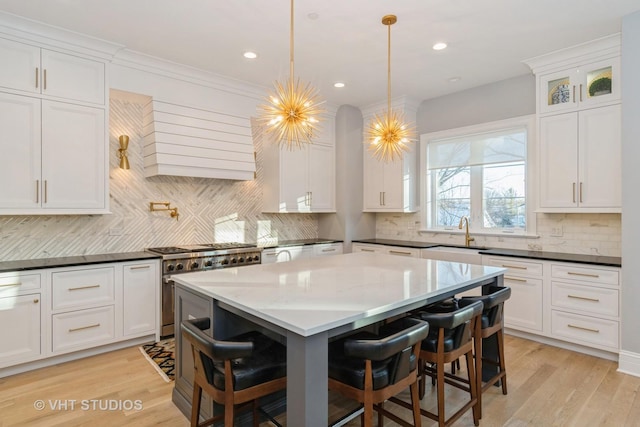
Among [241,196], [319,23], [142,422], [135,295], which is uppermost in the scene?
[319,23]

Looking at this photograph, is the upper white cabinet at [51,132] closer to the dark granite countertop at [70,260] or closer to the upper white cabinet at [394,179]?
the dark granite countertop at [70,260]

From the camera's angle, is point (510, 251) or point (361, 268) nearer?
point (361, 268)

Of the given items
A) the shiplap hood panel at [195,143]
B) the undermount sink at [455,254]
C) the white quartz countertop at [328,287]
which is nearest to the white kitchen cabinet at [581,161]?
the undermount sink at [455,254]

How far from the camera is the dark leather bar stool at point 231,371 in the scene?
164 centimetres

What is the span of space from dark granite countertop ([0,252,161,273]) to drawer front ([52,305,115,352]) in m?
0.44

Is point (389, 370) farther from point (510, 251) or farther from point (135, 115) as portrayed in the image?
point (135, 115)

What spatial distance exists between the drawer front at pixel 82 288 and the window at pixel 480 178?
13.3 feet

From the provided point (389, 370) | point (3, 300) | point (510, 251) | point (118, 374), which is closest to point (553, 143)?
point (510, 251)

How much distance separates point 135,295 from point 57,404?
117 centimetres

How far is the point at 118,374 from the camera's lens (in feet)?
9.99

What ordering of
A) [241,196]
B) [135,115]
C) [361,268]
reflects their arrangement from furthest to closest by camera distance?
[241,196] < [135,115] < [361,268]

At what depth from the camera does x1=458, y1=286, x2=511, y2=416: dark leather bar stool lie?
7.91 ft

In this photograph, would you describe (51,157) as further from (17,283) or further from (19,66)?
(17,283)

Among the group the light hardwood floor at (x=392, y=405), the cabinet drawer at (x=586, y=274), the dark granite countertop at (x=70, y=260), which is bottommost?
the light hardwood floor at (x=392, y=405)
